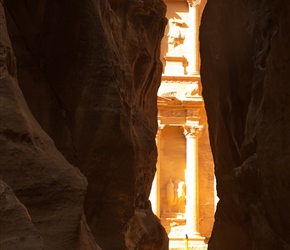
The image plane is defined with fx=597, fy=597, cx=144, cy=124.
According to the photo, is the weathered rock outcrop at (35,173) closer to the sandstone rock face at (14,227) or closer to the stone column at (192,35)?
the sandstone rock face at (14,227)

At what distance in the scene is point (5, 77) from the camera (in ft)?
13.1

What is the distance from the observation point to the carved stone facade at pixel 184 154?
824 inches

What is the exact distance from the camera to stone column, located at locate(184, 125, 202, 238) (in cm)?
2064

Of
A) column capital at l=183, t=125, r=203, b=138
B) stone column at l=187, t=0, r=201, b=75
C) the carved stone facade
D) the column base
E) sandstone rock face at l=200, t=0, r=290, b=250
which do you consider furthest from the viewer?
stone column at l=187, t=0, r=201, b=75

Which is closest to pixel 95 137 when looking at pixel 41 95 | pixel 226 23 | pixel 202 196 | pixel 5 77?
pixel 41 95

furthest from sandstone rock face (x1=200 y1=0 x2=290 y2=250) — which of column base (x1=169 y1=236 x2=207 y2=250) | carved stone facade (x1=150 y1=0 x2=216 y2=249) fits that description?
carved stone facade (x1=150 y1=0 x2=216 y2=249)

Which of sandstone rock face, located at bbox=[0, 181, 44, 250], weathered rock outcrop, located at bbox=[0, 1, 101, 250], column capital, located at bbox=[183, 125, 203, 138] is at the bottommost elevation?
sandstone rock face, located at bbox=[0, 181, 44, 250]

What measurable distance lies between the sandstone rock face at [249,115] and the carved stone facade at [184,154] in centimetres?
1228

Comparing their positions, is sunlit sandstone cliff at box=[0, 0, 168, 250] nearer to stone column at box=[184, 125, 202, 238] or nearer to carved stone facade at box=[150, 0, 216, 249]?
stone column at box=[184, 125, 202, 238]

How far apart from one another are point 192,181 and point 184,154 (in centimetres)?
120

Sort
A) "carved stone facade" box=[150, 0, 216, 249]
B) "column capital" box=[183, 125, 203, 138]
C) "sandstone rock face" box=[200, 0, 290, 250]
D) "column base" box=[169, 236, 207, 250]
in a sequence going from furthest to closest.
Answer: "column capital" box=[183, 125, 203, 138] < "carved stone facade" box=[150, 0, 216, 249] < "column base" box=[169, 236, 207, 250] < "sandstone rock face" box=[200, 0, 290, 250]

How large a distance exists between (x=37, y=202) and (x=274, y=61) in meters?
2.33

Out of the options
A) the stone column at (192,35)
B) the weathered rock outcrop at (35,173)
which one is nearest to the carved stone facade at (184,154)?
the stone column at (192,35)

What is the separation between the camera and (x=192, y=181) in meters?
21.1
